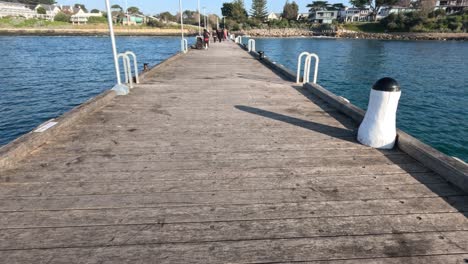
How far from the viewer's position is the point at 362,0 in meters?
105

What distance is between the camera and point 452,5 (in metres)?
98.2

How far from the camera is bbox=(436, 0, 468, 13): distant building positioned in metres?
95.8

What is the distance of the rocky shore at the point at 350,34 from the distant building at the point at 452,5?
21163mm

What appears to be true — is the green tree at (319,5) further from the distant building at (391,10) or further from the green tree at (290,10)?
the distant building at (391,10)

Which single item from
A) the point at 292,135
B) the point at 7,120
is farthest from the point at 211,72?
the point at 7,120

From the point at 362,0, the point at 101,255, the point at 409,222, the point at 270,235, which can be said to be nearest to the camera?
the point at 101,255

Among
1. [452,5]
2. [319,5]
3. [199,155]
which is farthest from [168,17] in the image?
[199,155]

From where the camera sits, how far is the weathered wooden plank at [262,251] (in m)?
2.06

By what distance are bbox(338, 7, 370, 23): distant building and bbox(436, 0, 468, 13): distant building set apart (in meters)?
25.4

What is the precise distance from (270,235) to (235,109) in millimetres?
3919

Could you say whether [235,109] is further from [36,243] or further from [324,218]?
[36,243]

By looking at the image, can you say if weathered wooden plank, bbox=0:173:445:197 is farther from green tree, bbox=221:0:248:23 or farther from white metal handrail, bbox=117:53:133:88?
green tree, bbox=221:0:248:23

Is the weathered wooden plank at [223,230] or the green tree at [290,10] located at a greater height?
the green tree at [290,10]

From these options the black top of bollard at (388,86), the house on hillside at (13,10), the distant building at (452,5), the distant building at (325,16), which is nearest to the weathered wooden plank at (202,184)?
the black top of bollard at (388,86)
